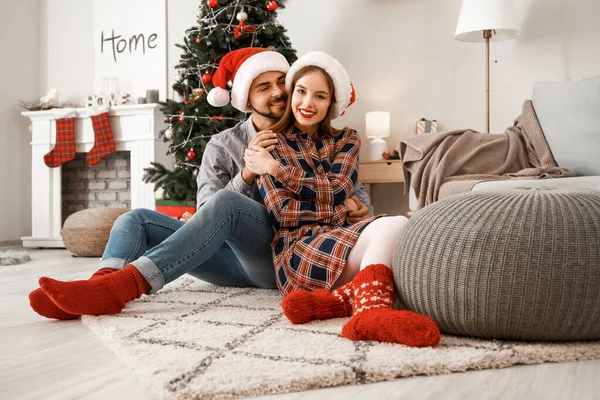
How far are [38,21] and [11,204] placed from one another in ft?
5.85

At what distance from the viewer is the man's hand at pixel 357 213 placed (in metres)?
1.95

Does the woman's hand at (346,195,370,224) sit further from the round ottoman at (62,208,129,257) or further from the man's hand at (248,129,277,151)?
the round ottoman at (62,208,129,257)

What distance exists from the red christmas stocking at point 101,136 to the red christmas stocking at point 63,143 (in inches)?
9.1

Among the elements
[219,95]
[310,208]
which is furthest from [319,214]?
[219,95]

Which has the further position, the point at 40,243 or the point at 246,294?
the point at 40,243

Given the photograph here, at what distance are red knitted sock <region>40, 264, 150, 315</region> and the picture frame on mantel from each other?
12.4 feet

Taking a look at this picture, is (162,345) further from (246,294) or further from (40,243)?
(40,243)

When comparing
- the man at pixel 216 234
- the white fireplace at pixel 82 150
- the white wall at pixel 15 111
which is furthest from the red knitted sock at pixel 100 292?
the white wall at pixel 15 111

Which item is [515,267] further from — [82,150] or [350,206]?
[82,150]

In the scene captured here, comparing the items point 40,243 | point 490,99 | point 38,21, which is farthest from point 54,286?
point 38,21

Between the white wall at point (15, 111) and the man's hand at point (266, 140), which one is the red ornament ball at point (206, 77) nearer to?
the man's hand at point (266, 140)

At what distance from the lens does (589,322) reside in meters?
1.28

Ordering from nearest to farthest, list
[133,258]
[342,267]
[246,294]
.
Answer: [342,267], [133,258], [246,294]

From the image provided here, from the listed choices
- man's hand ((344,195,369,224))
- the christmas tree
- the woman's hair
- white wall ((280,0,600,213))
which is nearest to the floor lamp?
white wall ((280,0,600,213))
